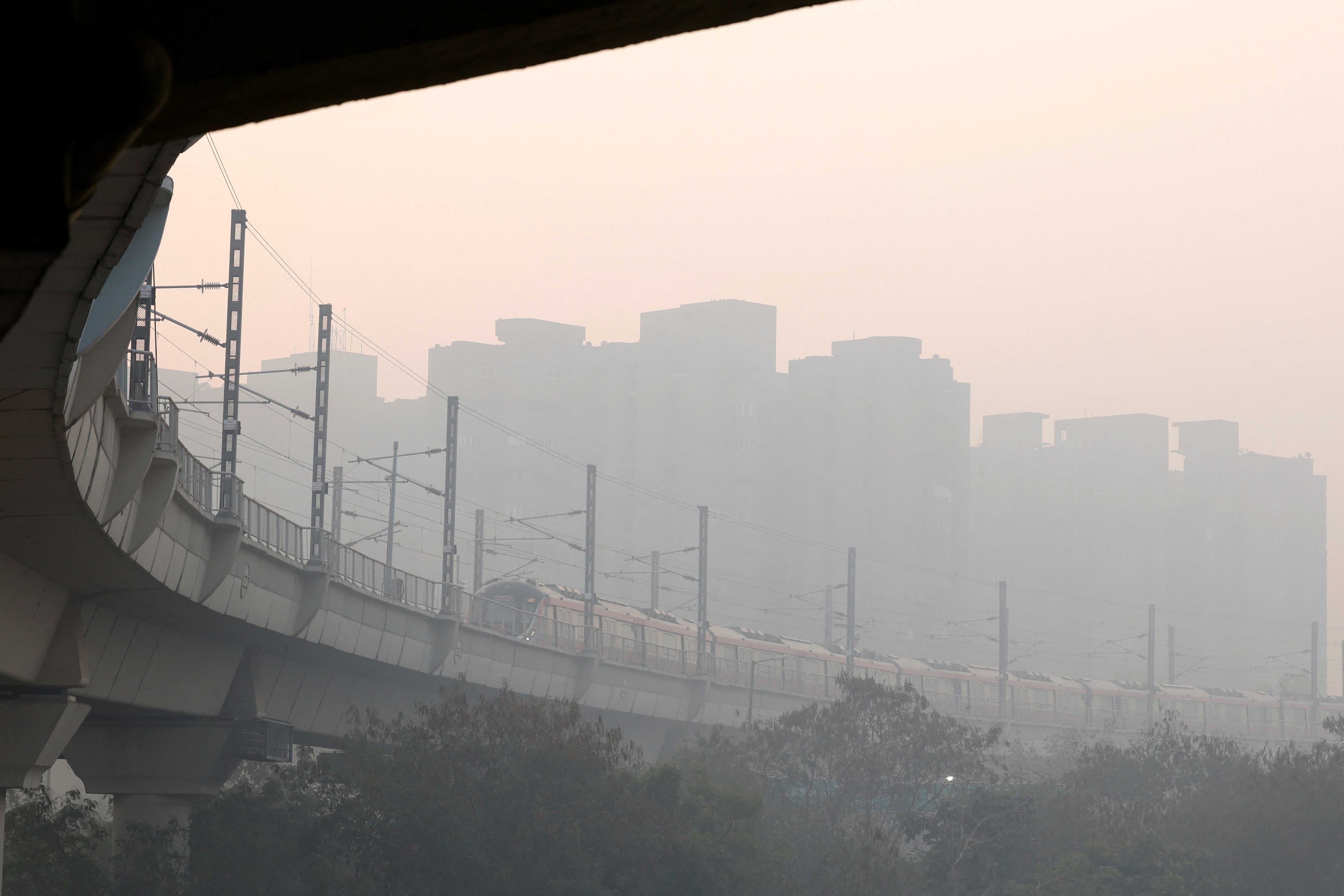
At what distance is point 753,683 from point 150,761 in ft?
126

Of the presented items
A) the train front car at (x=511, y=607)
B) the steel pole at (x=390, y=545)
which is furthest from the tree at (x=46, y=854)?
the train front car at (x=511, y=607)

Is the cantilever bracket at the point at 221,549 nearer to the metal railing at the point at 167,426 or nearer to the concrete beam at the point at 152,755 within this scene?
the metal railing at the point at 167,426

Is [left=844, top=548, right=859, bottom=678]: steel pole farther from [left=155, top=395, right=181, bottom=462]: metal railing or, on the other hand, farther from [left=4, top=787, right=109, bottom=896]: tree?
[left=155, top=395, right=181, bottom=462]: metal railing

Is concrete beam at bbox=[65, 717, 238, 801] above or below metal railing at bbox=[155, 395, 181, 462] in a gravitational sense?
below

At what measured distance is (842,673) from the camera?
179 feet

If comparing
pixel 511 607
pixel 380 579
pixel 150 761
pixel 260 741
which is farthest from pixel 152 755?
pixel 511 607

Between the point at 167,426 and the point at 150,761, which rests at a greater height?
the point at 167,426

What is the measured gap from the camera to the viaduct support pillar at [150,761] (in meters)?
27.7

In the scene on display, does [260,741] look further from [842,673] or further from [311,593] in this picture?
[842,673]

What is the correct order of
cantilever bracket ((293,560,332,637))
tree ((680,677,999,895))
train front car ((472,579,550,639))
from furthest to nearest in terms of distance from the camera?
train front car ((472,579,550,639)) < tree ((680,677,999,895)) < cantilever bracket ((293,560,332,637))

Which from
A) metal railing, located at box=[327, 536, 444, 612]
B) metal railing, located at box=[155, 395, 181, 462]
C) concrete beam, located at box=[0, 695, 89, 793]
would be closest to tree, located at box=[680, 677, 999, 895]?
metal railing, located at box=[327, 536, 444, 612]

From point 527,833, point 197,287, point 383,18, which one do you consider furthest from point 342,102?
point 197,287

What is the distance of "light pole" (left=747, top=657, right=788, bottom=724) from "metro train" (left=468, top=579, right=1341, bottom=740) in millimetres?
111

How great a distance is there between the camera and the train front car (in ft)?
162
